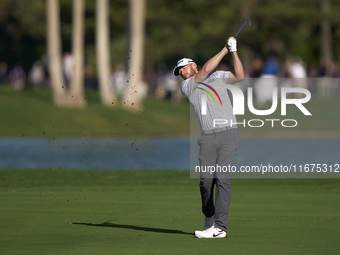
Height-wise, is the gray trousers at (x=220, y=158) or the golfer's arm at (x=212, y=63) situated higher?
the golfer's arm at (x=212, y=63)

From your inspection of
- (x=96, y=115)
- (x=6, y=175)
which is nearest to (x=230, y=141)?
(x=6, y=175)

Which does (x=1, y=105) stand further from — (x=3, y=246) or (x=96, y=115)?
(x=3, y=246)

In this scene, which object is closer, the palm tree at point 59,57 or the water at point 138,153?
the water at point 138,153

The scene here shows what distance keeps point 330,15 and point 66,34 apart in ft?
57.7

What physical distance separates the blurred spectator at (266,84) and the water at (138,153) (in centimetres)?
502

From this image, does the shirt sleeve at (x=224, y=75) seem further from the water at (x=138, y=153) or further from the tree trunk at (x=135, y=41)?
the tree trunk at (x=135, y=41)

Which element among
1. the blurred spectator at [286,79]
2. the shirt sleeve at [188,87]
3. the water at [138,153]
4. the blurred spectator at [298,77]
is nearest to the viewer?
the shirt sleeve at [188,87]

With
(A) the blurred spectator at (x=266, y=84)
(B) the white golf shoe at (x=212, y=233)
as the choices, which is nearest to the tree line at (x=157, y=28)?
(A) the blurred spectator at (x=266, y=84)

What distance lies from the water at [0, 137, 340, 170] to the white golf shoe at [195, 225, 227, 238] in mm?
12548

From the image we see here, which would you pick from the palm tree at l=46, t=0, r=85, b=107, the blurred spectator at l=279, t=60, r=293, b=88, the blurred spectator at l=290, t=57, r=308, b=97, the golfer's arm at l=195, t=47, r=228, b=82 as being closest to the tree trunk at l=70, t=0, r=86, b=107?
the palm tree at l=46, t=0, r=85, b=107

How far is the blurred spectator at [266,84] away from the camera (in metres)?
38.0

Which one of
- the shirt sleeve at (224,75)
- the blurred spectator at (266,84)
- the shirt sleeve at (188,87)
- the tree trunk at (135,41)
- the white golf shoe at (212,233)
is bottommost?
the white golf shoe at (212,233)

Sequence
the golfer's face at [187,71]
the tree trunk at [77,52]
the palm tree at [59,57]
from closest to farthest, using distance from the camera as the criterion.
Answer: the golfer's face at [187,71], the palm tree at [59,57], the tree trunk at [77,52]

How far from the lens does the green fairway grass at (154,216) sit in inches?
373
